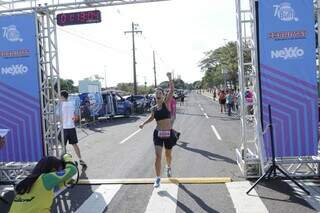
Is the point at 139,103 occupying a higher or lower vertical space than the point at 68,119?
lower

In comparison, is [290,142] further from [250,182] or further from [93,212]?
[93,212]

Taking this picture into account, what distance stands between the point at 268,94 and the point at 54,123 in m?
4.83

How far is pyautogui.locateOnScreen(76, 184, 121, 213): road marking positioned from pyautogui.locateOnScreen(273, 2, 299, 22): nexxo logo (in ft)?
15.3

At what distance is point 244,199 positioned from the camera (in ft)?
27.3

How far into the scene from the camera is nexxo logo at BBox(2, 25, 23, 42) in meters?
10.6

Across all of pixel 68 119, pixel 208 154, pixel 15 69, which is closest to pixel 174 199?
pixel 68 119

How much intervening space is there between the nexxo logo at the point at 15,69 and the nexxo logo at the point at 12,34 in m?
0.58

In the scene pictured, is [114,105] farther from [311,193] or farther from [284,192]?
[311,193]

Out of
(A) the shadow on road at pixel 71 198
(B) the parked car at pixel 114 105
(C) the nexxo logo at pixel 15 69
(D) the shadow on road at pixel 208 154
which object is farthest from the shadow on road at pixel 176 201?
(B) the parked car at pixel 114 105

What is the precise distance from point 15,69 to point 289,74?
593 centimetres

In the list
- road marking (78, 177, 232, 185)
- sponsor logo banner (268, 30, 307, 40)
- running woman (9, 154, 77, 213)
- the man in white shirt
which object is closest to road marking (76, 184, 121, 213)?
road marking (78, 177, 232, 185)

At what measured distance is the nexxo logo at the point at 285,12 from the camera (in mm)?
9328

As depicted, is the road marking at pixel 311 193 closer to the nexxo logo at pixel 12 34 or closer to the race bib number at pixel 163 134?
the race bib number at pixel 163 134

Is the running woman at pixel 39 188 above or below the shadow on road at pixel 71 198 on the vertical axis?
above
